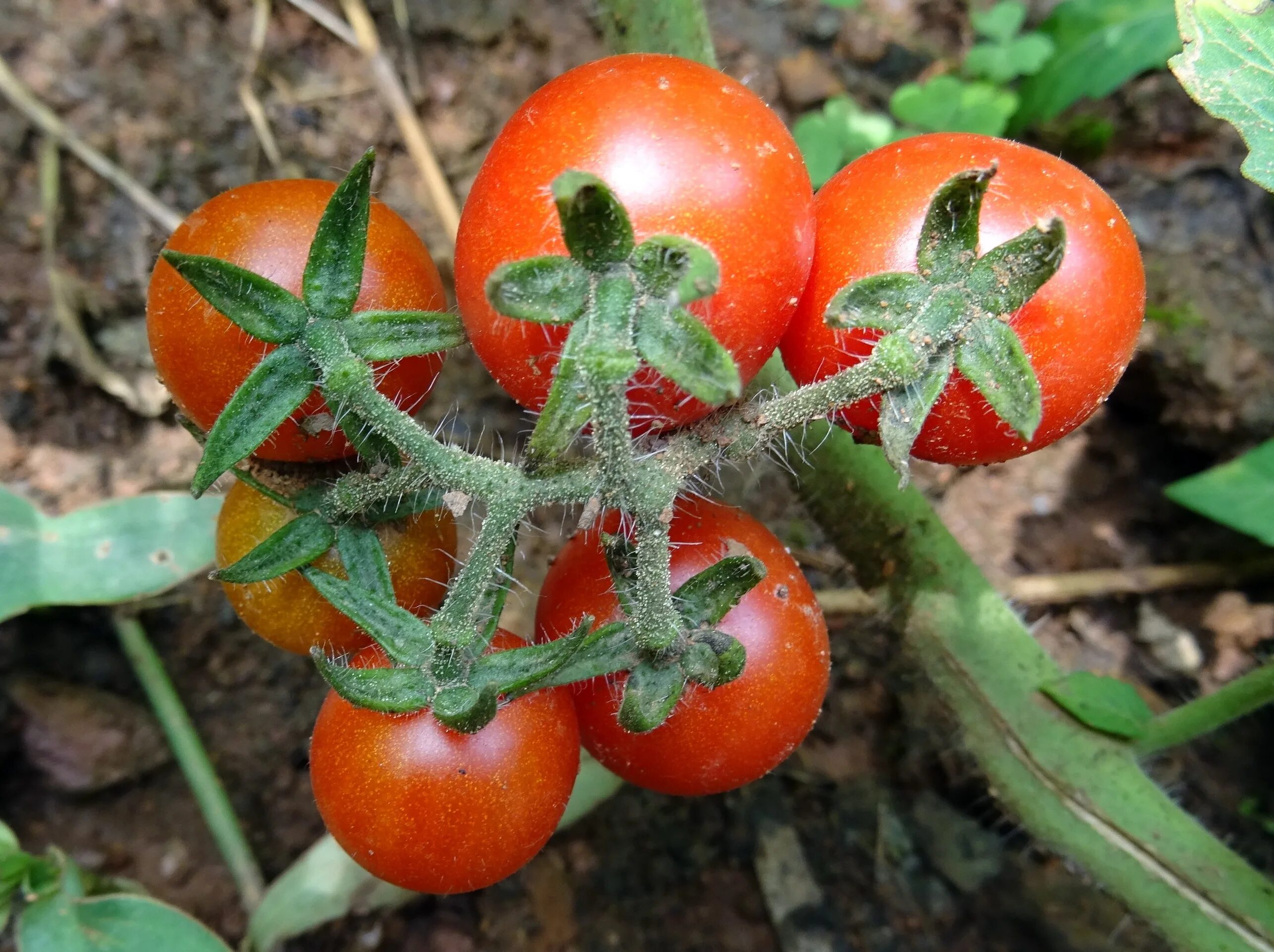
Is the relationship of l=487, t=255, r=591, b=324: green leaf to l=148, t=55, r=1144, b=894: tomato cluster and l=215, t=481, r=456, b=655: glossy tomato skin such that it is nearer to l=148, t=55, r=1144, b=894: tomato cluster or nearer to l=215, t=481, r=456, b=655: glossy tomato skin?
l=148, t=55, r=1144, b=894: tomato cluster

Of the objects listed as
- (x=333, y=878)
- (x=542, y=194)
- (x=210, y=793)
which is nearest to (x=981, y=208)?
(x=542, y=194)

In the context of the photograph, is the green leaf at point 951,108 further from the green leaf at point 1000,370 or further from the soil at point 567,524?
the green leaf at point 1000,370

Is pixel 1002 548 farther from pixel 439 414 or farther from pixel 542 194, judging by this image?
pixel 542 194

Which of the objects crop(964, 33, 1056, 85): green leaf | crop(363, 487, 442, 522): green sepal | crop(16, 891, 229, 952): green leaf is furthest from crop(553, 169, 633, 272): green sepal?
crop(964, 33, 1056, 85): green leaf

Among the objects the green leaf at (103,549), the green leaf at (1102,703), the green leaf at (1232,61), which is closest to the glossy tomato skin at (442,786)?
the green leaf at (103,549)

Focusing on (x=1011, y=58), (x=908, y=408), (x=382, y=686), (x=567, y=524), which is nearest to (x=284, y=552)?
(x=382, y=686)

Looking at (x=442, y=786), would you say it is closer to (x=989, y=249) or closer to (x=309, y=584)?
(x=309, y=584)
